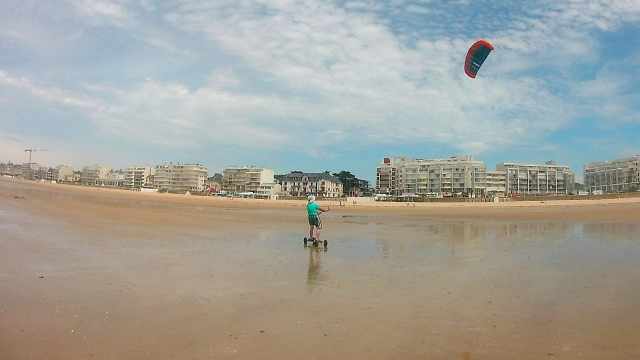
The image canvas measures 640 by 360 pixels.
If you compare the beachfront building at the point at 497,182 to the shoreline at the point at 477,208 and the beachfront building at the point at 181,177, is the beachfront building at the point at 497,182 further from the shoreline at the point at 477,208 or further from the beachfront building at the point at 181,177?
the beachfront building at the point at 181,177

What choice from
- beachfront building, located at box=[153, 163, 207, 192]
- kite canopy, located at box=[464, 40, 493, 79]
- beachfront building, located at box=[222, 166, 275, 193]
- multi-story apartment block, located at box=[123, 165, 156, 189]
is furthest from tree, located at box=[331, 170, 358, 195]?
kite canopy, located at box=[464, 40, 493, 79]

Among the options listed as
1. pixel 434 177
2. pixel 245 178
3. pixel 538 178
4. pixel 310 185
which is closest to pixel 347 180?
pixel 310 185

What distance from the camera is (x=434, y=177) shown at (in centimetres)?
13375

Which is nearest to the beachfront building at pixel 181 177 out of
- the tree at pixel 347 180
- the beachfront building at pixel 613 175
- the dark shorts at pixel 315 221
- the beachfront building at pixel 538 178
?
the tree at pixel 347 180

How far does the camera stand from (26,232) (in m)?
10.6

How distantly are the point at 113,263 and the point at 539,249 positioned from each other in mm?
10472

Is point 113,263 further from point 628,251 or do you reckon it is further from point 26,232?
point 628,251

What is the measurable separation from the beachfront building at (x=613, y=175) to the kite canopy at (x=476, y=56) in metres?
123

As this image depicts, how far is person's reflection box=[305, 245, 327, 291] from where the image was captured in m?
6.61

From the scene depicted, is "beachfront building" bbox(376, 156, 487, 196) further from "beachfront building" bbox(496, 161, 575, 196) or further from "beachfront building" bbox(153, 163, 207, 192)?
"beachfront building" bbox(153, 163, 207, 192)

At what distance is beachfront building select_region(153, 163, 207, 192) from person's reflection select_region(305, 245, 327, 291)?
159 meters

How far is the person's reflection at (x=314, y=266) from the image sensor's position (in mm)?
6612

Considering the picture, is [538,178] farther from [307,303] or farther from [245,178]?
[307,303]

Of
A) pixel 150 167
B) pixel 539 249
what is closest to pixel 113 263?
pixel 539 249
